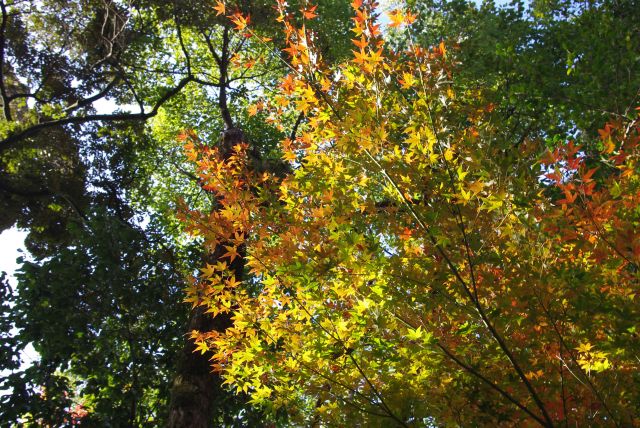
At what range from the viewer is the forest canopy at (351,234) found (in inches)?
102

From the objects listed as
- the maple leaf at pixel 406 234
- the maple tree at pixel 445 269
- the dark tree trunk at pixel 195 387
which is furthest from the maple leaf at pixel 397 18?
the dark tree trunk at pixel 195 387

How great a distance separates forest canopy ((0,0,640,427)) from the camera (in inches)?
102

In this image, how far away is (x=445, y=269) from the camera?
9.07 feet

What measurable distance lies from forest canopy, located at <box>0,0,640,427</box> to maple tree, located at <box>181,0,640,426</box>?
0.07 ft

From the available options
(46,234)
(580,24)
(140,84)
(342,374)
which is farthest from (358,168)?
(140,84)

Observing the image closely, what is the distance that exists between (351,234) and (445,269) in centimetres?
62

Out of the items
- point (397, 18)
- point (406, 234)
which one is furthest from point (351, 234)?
point (397, 18)

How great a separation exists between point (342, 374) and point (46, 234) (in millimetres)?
10716

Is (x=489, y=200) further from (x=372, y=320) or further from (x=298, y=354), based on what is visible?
(x=298, y=354)

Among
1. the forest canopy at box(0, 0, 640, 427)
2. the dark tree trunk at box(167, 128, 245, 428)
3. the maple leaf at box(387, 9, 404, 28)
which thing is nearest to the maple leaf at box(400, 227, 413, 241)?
→ the forest canopy at box(0, 0, 640, 427)

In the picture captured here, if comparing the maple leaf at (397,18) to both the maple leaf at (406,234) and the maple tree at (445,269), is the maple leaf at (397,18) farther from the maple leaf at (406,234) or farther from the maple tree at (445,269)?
the maple leaf at (406,234)

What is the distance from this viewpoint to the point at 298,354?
3.48m

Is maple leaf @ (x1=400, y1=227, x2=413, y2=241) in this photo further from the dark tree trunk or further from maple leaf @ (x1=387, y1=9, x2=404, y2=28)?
the dark tree trunk

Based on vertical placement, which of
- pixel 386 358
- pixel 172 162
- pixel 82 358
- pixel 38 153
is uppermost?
pixel 172 162
